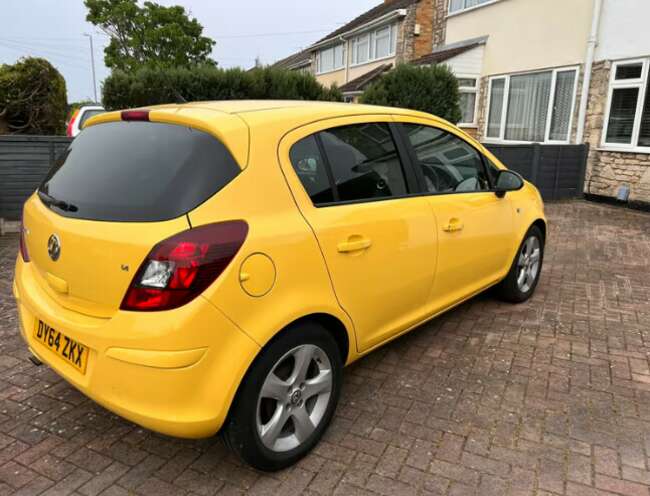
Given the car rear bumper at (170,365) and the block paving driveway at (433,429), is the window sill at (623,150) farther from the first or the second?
the car rear bumper at (170,365)

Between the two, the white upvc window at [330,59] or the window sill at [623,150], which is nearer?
the window sill at [623,150]

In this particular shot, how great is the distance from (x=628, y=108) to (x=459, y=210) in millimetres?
9457

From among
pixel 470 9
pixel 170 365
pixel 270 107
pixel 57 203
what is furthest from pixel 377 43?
pixel 170 365

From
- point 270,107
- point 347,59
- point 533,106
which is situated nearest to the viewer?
point 270,107

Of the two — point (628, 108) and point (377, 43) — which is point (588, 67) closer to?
point (628, 108)

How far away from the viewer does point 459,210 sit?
346 cm

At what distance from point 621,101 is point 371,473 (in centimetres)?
1126

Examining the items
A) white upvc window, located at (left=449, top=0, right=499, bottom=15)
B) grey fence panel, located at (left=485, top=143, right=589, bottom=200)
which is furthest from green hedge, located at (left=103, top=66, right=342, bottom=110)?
white upvc window, located at (left=449, top=0, right=499, bottom=15)

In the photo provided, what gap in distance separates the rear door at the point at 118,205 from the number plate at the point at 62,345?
0.15 metres

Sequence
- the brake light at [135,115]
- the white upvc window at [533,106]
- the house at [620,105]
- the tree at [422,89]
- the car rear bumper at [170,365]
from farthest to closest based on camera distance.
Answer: the white upvc window at [533,106]
the tree at [422,89]
the house at [620,105]
the brake light at [135,115]
the car rear bumper at [170,365]

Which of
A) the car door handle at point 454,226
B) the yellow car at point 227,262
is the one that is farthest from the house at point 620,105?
the yellow car at point 227,262

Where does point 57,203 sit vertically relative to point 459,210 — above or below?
above

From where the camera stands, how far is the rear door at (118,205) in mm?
2043

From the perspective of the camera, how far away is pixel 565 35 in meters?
11.8
